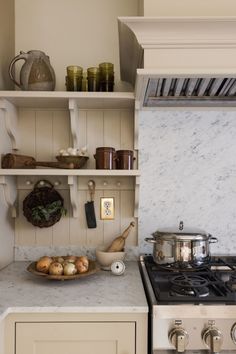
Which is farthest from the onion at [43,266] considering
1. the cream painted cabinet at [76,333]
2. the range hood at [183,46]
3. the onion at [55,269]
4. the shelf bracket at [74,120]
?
the range hood at [183,46]

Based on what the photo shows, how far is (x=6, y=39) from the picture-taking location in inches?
64.1

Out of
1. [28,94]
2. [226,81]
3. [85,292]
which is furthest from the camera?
[28,94]

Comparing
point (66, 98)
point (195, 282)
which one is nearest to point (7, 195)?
point (66, 98)

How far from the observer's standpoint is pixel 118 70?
177cm

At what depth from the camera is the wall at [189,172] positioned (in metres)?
1.74

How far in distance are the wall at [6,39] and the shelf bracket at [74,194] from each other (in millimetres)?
551

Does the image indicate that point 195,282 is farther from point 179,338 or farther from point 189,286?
point 179,338

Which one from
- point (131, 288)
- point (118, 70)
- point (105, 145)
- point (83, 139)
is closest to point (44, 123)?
point (83, 139)

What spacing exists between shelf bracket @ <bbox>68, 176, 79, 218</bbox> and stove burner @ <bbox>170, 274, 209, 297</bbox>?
0.61m

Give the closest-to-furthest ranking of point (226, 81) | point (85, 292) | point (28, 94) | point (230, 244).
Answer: point (85, 292) → point (226, 81) → point (28, 94) → point (230, 244)

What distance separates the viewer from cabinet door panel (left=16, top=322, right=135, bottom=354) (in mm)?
1155

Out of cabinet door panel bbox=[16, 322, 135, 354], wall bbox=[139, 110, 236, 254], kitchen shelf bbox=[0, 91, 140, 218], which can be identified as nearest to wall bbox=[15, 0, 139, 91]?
kitchen shelf bbox=[0, 91, 140, 218]

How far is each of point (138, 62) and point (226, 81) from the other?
0.38 meters

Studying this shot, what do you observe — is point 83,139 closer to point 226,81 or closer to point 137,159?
point 137,159
